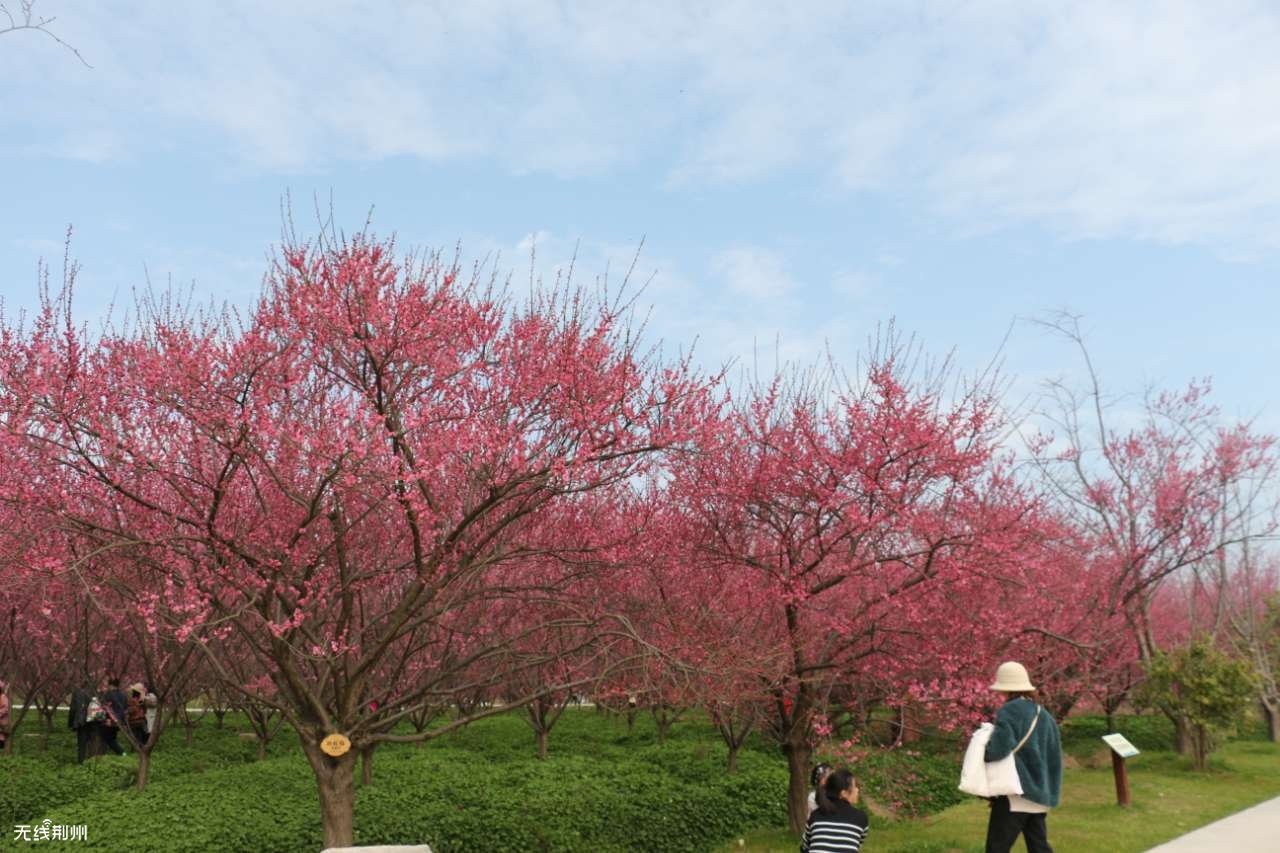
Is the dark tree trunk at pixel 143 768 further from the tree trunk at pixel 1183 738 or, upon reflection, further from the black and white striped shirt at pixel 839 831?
the tree trunk at pixel 1183 738

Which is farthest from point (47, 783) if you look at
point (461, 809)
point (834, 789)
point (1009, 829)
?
point (1009, 829)

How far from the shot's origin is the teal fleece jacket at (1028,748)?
626 centimetres

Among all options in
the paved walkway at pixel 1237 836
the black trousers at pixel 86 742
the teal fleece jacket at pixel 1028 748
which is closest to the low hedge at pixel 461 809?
the black trousers at pixel 86 742

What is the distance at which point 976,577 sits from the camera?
9.79 metres

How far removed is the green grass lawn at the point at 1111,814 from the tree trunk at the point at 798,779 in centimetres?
29

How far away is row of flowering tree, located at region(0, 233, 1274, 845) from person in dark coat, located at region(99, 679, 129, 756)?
2.48m

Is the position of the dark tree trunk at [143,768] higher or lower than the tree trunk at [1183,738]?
higher

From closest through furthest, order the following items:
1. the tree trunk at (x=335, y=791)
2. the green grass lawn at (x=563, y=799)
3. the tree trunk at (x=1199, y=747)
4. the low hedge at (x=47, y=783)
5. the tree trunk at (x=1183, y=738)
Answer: the tree trunk at (x=335, y=791), the green grass lawn at (x=563, y=799), the low hedge at (x=47, y=783), the tree trunk at (x=1199, y=747), the tree trunk at (x=1183, y=738)

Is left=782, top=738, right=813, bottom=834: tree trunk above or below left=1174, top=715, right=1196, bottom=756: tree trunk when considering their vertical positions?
above

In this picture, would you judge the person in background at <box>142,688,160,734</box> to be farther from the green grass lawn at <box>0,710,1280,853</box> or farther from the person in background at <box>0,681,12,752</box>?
the person in background at <box>0,681,12,752</box>

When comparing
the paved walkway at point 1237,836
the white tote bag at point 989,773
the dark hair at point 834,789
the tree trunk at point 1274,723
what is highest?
the white tote bag at point 989,773

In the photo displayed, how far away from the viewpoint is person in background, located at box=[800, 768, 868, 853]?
648cm

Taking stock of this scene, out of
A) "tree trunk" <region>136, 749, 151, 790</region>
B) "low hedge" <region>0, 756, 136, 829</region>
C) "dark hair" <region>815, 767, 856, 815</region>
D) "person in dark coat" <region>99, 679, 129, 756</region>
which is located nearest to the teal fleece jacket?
"dark hair" <region>815, 767, 856, 815</region>

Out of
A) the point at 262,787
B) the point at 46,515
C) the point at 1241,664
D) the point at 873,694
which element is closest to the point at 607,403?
the point at 46,515
